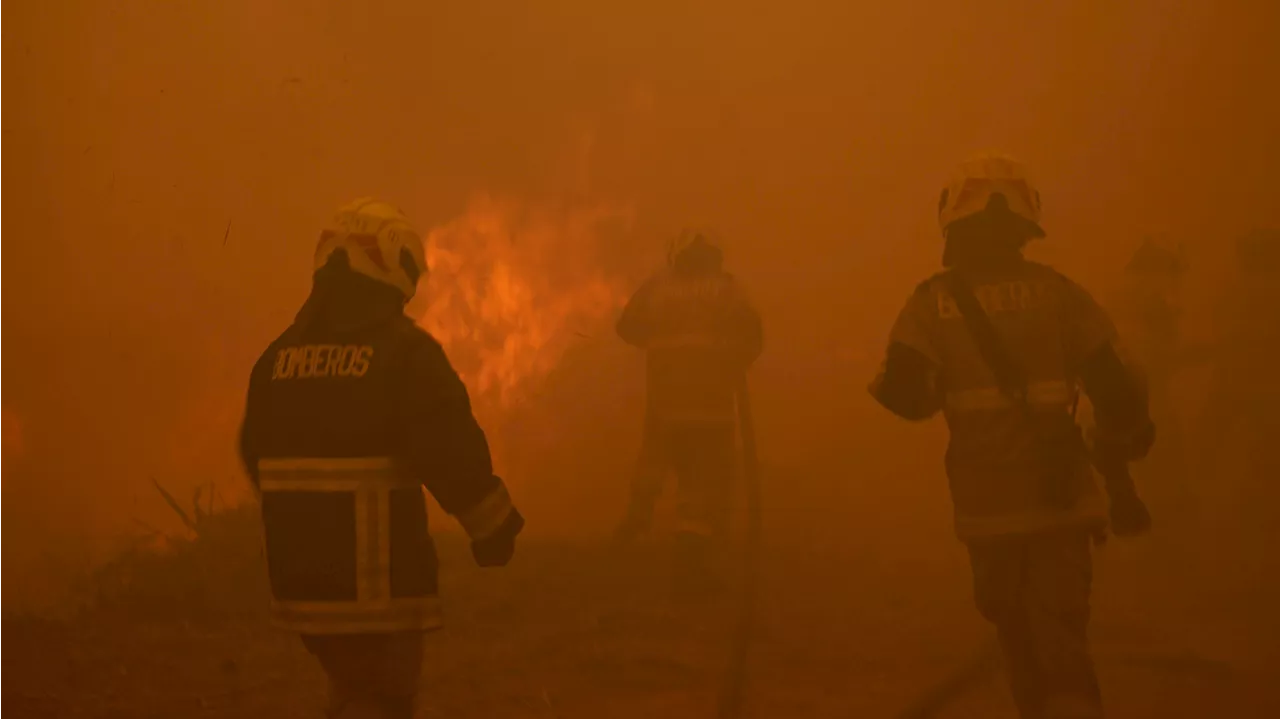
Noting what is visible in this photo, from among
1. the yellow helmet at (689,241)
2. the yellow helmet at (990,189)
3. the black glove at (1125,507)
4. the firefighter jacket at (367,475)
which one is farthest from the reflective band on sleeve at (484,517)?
the yellow helmet at (689,241)

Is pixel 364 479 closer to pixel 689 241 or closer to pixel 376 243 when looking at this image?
pixel 376 243

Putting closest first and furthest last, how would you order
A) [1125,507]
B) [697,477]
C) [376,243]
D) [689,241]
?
[376,243] → [1125,507] → [697,477] → [689,241]

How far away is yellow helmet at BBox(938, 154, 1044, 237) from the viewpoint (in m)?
3.43

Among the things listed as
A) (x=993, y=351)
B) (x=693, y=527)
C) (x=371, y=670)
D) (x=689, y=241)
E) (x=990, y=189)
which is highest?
(x=990, y=189)

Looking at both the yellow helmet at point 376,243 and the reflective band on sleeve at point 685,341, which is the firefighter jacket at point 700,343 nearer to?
the reflective band on sleeve at point 685,341

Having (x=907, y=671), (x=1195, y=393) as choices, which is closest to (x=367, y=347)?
(x=907, y=671)

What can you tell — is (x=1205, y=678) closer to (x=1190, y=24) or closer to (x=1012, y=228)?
(x=1012, y=228)

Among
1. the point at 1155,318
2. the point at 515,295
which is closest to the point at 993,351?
the point at 1155,318

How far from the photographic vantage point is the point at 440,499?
2832 millimetres

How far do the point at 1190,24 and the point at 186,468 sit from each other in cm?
1777

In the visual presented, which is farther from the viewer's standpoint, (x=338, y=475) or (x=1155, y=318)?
(x=1155, y=318)

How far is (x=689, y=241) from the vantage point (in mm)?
6984

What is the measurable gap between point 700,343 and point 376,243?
Answer: 4.05 meters

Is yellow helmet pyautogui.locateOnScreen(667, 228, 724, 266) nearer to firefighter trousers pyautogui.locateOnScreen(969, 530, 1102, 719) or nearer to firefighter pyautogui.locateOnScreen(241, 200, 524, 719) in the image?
firefighter trousers pyautogui.locateOnScreen(969, 530, 1102, 719)
